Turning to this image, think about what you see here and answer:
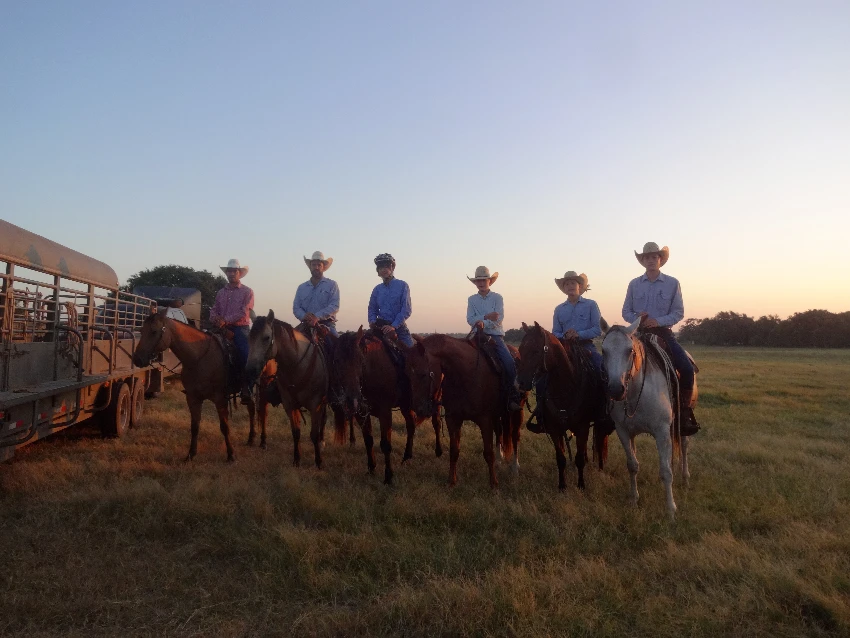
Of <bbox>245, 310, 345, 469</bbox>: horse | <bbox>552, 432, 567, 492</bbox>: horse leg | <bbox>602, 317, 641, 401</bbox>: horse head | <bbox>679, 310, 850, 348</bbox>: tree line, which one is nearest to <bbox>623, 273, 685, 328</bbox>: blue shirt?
<bbox>602, 317, 641, 401</bbox>: horse head

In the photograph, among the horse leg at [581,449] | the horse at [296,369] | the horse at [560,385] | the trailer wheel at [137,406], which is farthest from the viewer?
the trailer wheel at [137,406]

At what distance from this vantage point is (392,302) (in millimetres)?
8312

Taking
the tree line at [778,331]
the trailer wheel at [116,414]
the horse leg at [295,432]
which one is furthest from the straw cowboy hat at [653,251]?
the tree line at [778,331]

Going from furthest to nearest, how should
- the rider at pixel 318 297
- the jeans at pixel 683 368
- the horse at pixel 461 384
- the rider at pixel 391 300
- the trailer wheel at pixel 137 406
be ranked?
the trailer wheel at pixel 137 406 < the rider at pixel 318 297 < the rider at pixel 391 300 < the jeans at pixel 683 368 < the horse at pixel 461 384

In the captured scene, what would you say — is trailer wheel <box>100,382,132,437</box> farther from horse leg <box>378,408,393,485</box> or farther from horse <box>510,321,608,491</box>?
horse <box>510,321,608,491</box>

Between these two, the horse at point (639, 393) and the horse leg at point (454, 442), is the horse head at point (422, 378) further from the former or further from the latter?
the horse at point (639, 393)

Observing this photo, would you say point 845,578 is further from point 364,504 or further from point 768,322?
point 768,322

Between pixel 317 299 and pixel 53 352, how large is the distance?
366 centimetres

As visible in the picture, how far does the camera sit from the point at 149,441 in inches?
363

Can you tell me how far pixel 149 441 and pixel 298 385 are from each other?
3513mm

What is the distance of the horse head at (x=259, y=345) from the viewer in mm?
6793

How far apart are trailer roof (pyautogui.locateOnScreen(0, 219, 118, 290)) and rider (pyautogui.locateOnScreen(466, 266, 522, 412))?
5.59m

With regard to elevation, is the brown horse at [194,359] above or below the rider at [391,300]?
below

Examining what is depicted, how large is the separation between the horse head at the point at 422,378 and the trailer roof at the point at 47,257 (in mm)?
4491
